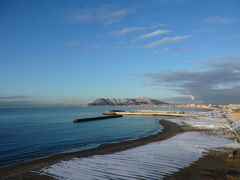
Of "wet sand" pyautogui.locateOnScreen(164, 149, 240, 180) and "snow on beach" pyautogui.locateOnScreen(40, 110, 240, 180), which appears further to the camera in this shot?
"snow on beach" pyautogui.locateOnScreen(40, 110, 240, 180)

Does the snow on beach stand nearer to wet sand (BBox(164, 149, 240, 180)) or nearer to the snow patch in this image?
the snow patch

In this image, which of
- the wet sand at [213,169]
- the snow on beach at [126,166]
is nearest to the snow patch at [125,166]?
the snow on beach at [126,166]

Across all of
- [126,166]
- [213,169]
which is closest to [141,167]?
[126,166]

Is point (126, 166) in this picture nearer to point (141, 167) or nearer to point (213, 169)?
point (141, 167)

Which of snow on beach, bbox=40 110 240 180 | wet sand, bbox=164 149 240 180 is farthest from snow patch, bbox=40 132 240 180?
wet sand, bbox=164 149 240 180

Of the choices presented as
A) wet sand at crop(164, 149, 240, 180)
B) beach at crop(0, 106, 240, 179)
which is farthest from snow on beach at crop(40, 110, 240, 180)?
wet sand at crop(164, 149, 240, 180)

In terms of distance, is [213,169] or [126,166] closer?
[213,169]

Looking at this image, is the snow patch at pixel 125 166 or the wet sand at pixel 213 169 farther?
the snow patch at pixel 125 166

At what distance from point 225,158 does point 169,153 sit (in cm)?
483

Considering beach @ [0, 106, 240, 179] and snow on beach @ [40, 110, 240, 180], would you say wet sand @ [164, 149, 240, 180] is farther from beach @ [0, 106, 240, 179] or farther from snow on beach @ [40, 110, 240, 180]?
snow on beach @ [40, 110, 240, 180]

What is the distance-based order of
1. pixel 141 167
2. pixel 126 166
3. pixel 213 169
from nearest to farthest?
pixel 213 169 → pixel 141 167 → pixel 126 166

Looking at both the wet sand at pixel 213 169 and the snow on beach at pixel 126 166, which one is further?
the snow on beach at pixel 126 166

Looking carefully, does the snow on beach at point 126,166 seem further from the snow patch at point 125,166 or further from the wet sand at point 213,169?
the wet sand at point 213,169

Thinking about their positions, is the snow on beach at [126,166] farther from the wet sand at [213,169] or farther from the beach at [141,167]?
the wet sand at [213,169]
